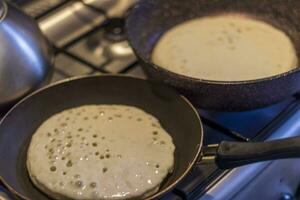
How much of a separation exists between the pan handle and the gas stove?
0.04 metres

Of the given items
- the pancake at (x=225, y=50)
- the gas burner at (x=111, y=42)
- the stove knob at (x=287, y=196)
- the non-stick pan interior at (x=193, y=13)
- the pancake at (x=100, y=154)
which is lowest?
the stove knob at (x=287, y=196)

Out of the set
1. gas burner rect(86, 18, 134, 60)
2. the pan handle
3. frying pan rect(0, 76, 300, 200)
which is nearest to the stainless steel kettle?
frying pan rect(0, 76, 300, 200)

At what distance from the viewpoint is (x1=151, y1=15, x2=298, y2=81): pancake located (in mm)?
738

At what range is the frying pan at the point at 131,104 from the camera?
571 mm

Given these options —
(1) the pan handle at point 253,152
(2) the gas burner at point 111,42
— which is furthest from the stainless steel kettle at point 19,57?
(1) the pan handle at point 253,152

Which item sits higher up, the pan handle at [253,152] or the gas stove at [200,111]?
the pan handle at [253,152]

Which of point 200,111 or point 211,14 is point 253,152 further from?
point 211,14

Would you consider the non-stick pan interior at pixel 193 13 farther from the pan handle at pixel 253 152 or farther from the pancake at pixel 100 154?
the pan handle at pixel 253 152

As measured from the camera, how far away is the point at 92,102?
2.35 ft

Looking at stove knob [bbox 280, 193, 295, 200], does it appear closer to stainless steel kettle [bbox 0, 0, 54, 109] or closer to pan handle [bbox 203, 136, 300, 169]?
pan handle [bbox 203, 136, 300, 169]

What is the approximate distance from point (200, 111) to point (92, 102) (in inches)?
5.3

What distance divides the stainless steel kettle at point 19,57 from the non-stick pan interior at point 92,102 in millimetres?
23

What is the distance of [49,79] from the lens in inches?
29.6

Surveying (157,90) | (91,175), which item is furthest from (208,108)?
(91,175)
